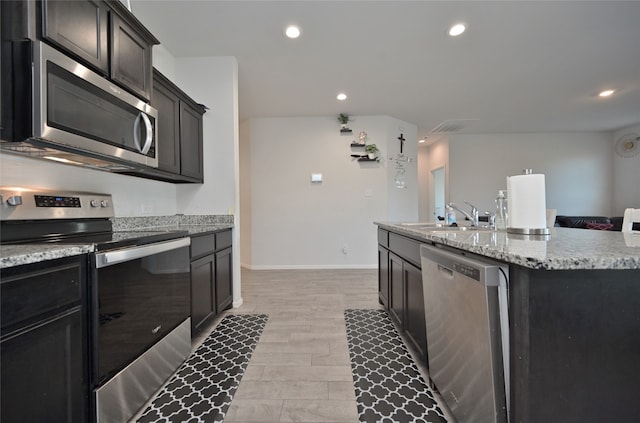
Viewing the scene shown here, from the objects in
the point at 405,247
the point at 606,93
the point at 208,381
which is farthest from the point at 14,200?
the point at 606,93

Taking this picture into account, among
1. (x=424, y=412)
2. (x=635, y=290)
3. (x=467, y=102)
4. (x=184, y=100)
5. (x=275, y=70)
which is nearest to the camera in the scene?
(x=635, y=290)

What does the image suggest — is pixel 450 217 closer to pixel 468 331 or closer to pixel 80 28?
pixel 468 331

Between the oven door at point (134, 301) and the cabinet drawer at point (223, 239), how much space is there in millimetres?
625

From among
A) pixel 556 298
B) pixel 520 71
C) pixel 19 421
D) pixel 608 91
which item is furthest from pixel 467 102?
pixel 19 421

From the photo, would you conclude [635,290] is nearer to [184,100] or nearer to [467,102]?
[184,100]

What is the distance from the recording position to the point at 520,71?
3.22 meters

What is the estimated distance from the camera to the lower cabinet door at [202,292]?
2.05 metres

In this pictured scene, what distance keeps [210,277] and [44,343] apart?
4.58ft

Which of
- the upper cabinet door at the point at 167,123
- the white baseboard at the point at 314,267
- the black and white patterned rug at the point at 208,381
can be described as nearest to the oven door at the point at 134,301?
the black and white patterned rug at the point at 208,381

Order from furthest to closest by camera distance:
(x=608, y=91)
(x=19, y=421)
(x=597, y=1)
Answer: (x=608, y=91) < (x=597, y=1) < (x=19, y=421)

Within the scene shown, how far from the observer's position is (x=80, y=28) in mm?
1343

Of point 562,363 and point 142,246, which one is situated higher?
point 142,246

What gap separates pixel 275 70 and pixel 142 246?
100 inches

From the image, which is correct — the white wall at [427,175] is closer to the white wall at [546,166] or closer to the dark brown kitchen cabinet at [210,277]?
the white wall at [546,166]
